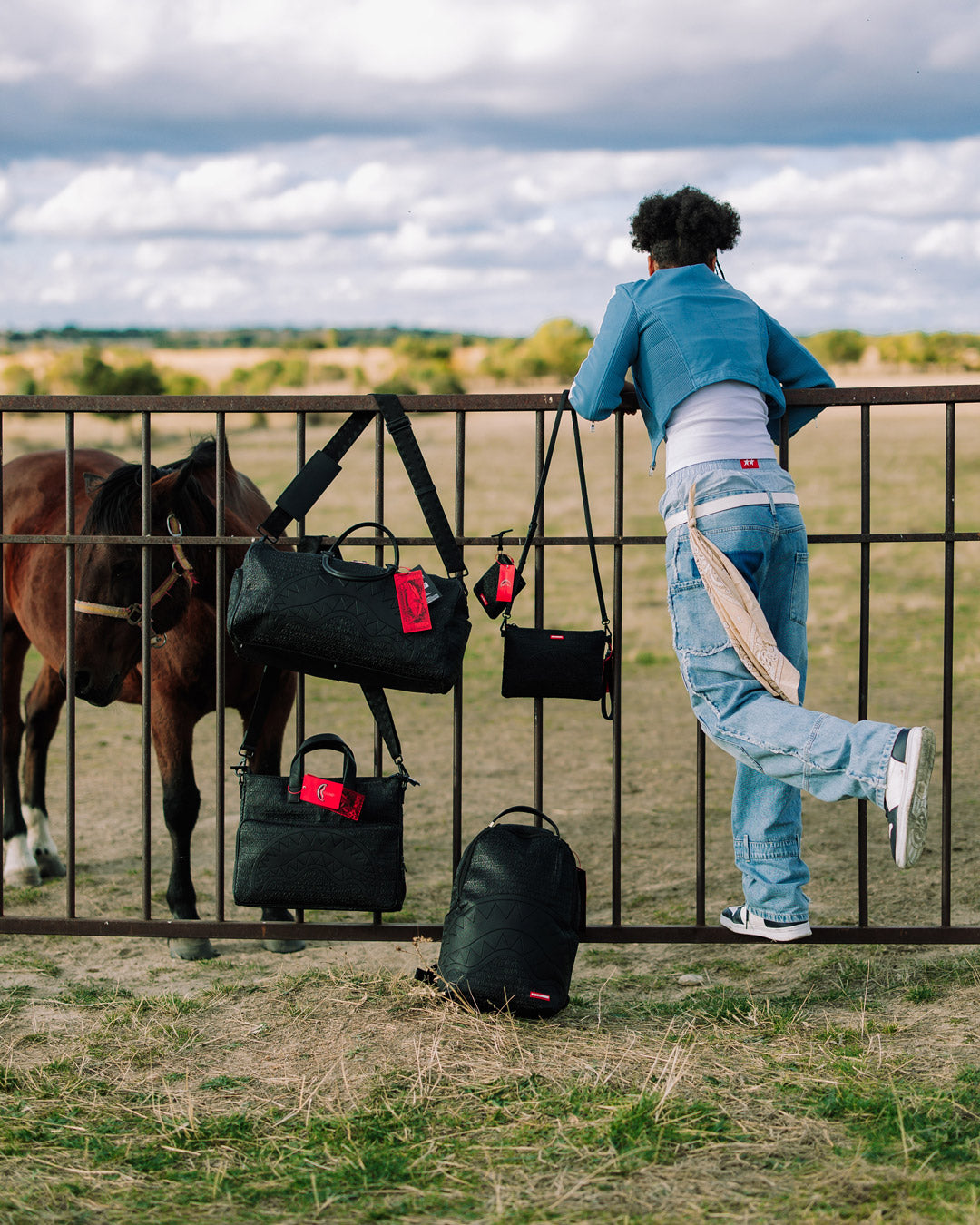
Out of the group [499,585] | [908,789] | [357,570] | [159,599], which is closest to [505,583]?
[499,585]

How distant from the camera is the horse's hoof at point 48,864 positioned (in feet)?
19.0

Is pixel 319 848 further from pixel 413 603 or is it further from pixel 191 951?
pixel 191 951

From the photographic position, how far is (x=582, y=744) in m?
8.40

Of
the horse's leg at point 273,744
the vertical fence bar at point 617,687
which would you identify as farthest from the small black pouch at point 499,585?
the horse's leg at point 273,744

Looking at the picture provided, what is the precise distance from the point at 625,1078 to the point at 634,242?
2.37 m

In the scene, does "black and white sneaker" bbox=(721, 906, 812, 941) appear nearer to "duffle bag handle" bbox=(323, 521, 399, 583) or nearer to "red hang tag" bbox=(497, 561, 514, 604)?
"red hang tag" bbox=(497, 561, 514, 604)

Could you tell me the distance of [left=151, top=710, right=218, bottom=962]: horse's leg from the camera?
4.79 meters

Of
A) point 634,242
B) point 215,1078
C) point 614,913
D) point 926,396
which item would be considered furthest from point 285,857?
point 926,396

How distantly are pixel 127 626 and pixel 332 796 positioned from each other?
135 cm

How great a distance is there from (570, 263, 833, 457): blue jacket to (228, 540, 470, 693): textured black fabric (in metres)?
0.75

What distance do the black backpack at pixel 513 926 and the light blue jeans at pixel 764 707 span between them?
0.57 m

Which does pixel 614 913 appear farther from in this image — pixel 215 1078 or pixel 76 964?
pixel 76 964

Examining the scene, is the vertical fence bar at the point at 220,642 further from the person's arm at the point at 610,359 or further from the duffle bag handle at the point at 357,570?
the person's arm at the point at 610,359

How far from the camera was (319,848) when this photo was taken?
3457 mm
